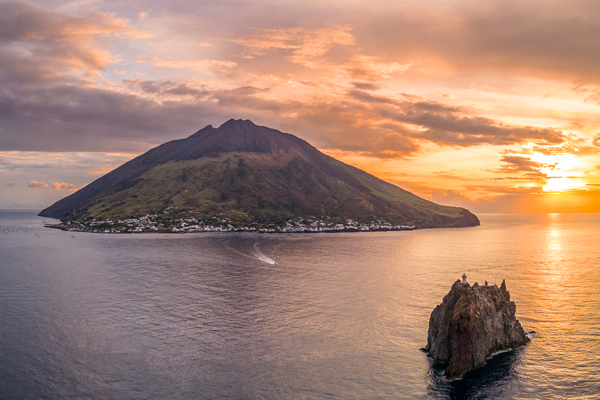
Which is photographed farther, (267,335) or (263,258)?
(263,258)

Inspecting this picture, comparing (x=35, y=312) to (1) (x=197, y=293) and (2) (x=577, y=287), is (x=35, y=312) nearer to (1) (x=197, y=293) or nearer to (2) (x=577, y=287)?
(1) (x=197, y=293)

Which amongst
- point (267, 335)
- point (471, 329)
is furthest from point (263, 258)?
point (471, 329)

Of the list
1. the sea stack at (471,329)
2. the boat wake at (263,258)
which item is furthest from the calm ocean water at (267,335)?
the boat wake at (263,258)

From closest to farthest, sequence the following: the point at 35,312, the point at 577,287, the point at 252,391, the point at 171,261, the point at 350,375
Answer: the point at 252,391 < the point at 350,375 < the point at 35,312 < the point at 577,287 < the point at 171,261

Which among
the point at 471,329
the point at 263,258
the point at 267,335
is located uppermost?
the point at 471,329

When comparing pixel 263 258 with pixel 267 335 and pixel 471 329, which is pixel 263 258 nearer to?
pixel 267 335

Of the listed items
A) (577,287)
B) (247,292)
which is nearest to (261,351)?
(247,292)
